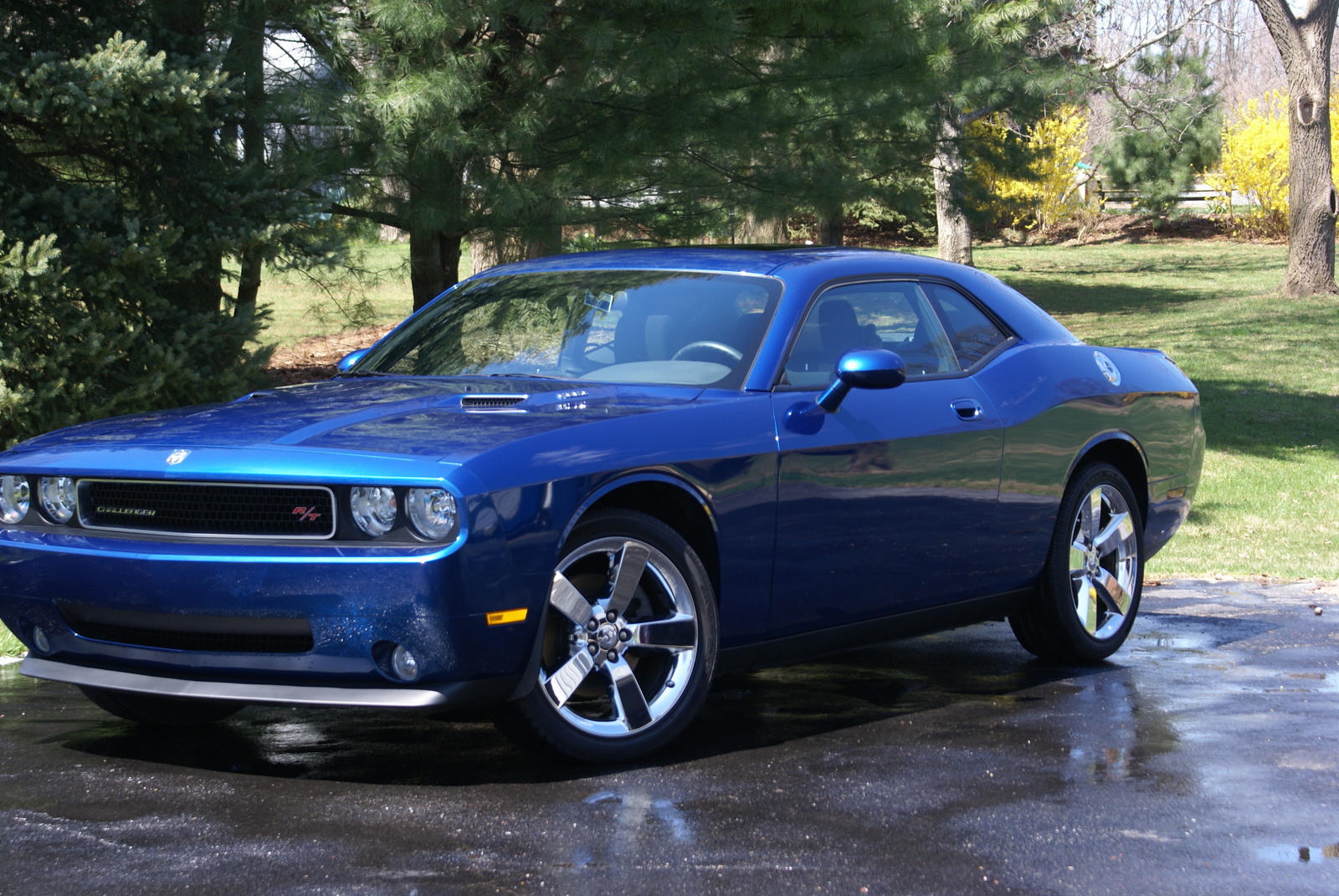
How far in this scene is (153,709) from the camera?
4.84 m

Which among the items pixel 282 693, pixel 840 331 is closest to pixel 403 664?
pixel 282 693

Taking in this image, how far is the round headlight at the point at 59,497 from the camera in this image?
4387 mm

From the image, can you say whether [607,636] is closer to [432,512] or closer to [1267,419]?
[432,512]

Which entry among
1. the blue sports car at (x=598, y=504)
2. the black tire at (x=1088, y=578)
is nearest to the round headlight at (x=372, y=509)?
the blue sports car at (x=598, y=504)

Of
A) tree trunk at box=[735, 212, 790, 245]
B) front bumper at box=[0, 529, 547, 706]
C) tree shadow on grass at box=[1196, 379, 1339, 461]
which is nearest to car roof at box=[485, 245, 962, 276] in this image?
front bumper at box=[0, 529, 547, 706]

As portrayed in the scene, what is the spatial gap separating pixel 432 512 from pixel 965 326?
271 centimetres

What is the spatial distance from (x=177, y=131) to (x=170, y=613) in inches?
209

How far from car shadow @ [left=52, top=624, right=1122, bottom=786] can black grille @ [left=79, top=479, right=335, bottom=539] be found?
0.72m

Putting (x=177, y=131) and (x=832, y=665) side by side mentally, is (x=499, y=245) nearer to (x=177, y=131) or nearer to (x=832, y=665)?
(x=177, y=131)

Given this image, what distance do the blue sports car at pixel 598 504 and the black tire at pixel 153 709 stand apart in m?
0.02

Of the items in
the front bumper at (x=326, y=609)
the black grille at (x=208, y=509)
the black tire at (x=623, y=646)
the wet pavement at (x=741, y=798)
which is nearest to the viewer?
the wet pavement at (x=741, y=798)

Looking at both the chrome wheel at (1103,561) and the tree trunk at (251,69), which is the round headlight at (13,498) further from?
the tree trunk at (251,69)

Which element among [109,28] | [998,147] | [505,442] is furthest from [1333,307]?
[505,442]

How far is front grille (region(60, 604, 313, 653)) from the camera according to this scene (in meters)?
3.99
